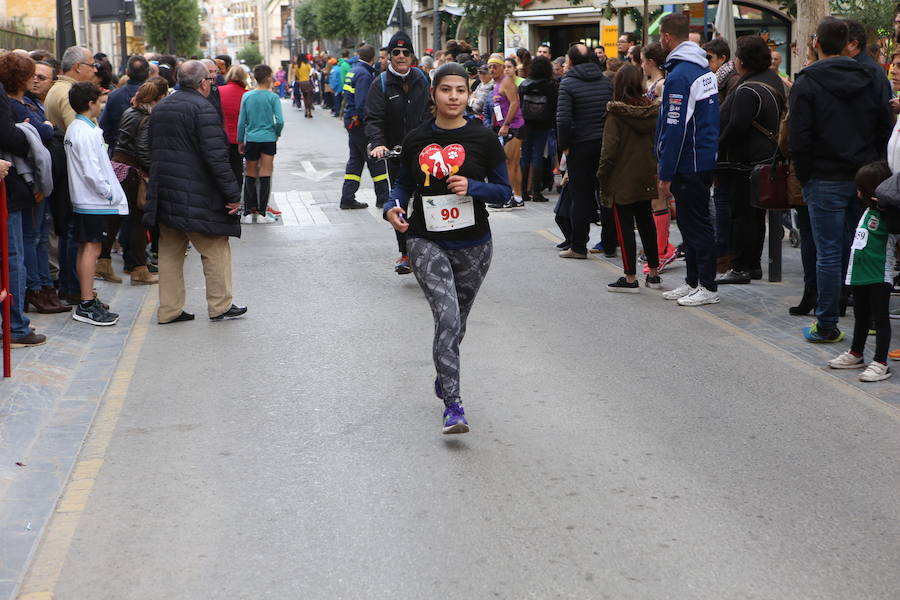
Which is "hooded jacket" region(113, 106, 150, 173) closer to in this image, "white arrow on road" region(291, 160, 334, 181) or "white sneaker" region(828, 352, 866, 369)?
"white sneaker" region(828, 352, 866, 369)

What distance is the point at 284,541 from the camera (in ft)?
15.2

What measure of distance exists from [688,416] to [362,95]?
403 inches

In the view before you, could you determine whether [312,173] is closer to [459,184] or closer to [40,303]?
[40,303]

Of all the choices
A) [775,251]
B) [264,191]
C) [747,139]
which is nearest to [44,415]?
[747,139]

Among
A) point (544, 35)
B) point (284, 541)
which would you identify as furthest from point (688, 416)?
point (544, 35)

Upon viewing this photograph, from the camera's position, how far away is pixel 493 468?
5.53 metres

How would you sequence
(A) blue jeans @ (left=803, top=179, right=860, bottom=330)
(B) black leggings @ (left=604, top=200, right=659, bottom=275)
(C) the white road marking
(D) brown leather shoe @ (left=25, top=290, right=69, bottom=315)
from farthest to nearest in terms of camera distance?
(C) the white road marking, (B) black leggings @ (left=604, top=200, right=659, bottom=275), (D) brown leather shoe @ (left=25, top=290, right=69, bottom=315), (A) blue jeans @ (left=803, top=179, right=860, bottom=330)

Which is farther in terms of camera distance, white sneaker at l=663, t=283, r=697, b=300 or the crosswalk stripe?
the crosswalk stripe

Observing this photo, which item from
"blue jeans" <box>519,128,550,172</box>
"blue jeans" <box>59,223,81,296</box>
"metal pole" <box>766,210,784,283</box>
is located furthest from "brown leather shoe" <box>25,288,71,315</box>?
"blue jeans" <box>519,128,550,172</box>

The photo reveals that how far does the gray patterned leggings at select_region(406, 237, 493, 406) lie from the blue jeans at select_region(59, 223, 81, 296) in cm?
→ 434

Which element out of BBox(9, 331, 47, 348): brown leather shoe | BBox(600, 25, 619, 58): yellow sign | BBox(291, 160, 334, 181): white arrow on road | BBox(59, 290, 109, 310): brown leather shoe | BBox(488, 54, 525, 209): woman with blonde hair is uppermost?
BBox(600, 25, 619, 58): yellow sign

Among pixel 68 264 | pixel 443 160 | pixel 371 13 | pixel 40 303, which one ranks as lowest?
pixel 40 303

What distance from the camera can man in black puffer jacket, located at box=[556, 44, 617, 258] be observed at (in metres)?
11.4

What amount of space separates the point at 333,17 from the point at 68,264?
194ft
